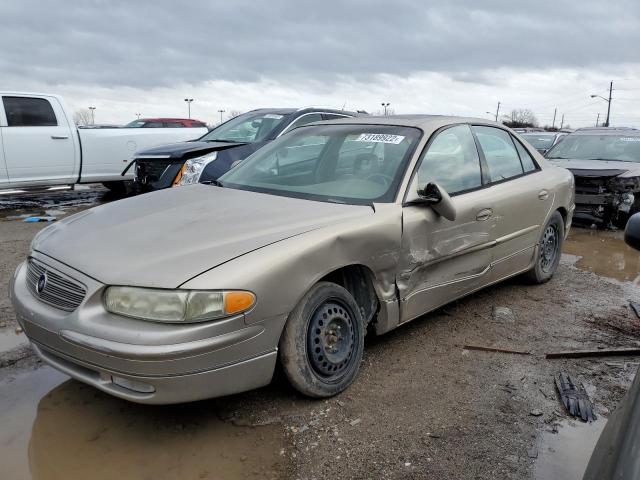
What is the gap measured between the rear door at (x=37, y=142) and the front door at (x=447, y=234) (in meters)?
7.52

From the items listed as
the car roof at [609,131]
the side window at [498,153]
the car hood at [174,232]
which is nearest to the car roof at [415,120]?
the side window at [498,153]

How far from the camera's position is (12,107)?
8.90 m

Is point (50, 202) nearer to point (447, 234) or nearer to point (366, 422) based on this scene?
point (447, 234)

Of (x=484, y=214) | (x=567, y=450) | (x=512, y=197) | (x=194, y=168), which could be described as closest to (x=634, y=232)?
(x=567, y=450)

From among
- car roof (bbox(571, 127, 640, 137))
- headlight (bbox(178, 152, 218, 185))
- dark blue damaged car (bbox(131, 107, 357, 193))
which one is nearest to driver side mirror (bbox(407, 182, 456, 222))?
dark blue damaged car (bbox(131, 107, 357, 193))

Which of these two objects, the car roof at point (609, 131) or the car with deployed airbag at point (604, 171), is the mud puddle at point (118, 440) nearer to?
the car with deployed airbag at point (604, 171)

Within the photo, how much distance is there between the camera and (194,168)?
691 cm

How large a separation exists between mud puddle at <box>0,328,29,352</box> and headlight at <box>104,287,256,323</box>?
166 centimetres

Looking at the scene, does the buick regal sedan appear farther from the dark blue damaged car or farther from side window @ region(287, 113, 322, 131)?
side window @ region(287, 113, 322, 131)

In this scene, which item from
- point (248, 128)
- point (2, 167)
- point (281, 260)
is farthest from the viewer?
point (2, 167)

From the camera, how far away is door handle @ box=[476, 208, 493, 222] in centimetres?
406

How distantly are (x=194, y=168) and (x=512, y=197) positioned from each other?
400 centimetres

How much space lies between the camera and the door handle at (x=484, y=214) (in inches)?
160

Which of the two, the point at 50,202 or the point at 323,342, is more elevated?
the point at 323,342
